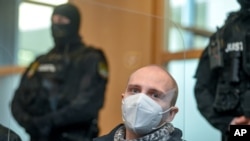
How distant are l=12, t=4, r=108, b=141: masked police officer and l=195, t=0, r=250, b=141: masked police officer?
0.49m

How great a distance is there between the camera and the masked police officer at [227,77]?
8.08 feet

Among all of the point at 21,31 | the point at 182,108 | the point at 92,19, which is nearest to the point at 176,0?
the point at 92,19

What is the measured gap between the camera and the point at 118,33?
347cm

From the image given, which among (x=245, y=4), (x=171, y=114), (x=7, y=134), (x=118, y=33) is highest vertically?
(x=245, y=4)

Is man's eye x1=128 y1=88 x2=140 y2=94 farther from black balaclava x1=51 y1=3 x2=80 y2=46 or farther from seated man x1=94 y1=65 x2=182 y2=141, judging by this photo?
black balaclava x1=51 y1=3 x2=80 y2=46

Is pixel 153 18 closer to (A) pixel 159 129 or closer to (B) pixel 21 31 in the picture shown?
(B) pixel 21 31

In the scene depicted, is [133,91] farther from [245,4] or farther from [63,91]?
[63,91]

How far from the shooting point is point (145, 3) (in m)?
3.17

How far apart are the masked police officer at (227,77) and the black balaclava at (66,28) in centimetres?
65

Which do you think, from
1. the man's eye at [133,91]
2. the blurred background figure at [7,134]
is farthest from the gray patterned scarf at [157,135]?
the blurred background figure at [7,134]

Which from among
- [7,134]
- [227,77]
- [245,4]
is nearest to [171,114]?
[7,134]

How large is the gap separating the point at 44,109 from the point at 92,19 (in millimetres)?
737

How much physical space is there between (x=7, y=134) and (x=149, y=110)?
1.96 ft

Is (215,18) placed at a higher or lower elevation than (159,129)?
higher
